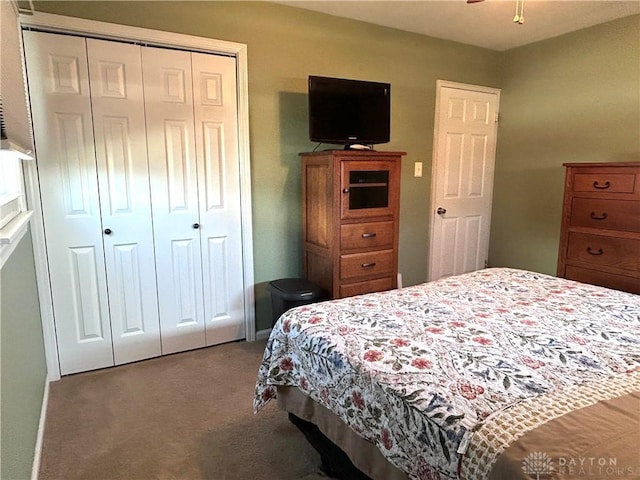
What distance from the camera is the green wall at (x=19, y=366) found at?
1.28 metres

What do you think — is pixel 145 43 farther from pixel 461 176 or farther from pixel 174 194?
pixel 461 176

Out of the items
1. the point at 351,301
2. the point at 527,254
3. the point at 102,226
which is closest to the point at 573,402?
the point at 351,301

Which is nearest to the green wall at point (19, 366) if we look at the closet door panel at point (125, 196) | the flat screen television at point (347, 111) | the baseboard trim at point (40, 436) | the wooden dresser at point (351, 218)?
the baseboard trim at point (40, 436)

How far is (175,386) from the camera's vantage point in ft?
8.07

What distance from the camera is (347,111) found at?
9.53ft

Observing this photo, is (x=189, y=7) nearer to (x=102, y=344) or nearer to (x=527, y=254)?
(x=102, y=344)

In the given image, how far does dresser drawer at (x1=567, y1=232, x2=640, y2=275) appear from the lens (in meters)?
2.62

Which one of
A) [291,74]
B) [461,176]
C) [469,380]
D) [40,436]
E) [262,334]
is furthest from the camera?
[461,176]

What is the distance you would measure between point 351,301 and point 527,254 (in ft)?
8.95

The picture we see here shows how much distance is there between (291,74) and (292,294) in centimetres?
160

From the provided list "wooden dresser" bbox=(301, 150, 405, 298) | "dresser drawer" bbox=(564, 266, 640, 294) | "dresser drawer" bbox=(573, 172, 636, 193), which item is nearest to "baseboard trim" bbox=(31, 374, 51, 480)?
"wooden dresser" bbox=(301, 150, 405, 298)

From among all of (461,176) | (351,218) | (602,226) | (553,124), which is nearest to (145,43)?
(351,218)

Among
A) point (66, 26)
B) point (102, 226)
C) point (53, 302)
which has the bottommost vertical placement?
point (53, 302)

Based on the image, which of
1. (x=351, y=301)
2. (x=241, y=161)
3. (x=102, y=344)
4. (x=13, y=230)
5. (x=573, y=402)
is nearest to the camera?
(x=573, y=402)
